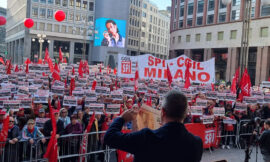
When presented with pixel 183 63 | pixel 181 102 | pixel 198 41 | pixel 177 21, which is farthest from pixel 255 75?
pixel 181 102

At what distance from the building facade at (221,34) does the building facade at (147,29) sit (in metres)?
20.2

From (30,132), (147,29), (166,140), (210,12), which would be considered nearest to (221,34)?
(210,12)

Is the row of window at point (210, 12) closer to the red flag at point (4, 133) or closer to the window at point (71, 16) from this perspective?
the window at point (71, 16)

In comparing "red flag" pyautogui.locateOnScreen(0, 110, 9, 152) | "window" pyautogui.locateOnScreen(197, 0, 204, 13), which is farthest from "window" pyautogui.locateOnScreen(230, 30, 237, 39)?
"red flag" pyautogui.locateOnScreen(0, 110, 9, 152)

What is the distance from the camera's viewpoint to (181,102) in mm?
2377

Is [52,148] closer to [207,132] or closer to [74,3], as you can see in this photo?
[207,132]

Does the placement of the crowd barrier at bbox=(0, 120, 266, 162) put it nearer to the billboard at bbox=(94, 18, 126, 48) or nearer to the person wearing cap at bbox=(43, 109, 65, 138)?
the person wearing cap at bbox=(43, 109, 65, 138)

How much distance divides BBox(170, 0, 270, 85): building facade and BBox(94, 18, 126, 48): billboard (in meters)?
16.6

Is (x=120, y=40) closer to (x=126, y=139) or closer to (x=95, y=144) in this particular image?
(x=95, y=144)

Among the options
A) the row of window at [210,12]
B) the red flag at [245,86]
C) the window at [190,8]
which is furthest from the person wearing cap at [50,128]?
the window at [190,8]

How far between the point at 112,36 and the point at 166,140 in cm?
6547

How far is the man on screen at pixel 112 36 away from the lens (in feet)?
217

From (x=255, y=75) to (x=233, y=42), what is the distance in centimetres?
552

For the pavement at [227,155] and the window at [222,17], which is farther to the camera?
the window at [222,17]
